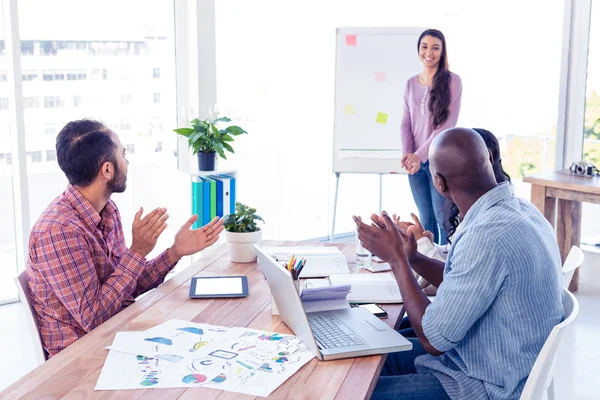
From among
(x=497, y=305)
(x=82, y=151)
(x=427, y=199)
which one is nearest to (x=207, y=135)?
(x=427, y=199)

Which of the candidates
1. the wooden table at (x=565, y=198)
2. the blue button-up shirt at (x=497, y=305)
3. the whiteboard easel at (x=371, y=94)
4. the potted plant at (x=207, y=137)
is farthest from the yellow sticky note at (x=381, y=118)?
the blue button-up shirt at (x=497, y=305)

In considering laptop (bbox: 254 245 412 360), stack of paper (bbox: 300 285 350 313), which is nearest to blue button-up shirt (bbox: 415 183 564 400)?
laptop (bbox: 254 245 412 360)

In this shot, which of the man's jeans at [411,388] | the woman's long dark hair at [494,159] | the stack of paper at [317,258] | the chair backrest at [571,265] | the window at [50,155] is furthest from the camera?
the window at [50,155]

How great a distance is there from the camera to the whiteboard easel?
4.57 metres

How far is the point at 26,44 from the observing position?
3857mm

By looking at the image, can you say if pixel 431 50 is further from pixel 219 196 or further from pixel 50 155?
pixel 50 155

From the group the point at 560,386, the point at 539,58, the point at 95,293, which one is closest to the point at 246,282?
the point at 95,293

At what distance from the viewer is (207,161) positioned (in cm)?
381

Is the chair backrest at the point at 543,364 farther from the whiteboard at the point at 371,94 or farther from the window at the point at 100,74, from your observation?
the window at the point at 100,74

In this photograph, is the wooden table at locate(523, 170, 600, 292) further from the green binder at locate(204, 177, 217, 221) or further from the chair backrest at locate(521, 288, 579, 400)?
the chair backrest at locate(521, 288, 579, 400)

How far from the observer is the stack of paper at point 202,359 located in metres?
1.44

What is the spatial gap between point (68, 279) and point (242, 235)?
69 centimetres

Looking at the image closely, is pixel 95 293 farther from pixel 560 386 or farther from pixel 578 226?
pixel 578 226

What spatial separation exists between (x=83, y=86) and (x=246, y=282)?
8.13 feet
